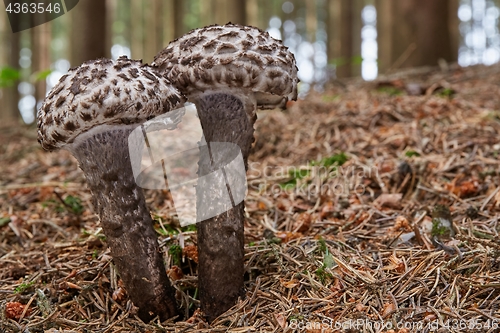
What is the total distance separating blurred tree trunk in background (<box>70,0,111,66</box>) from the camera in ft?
19.2

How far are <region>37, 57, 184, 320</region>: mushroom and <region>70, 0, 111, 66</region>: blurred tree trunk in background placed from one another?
4.11 metres

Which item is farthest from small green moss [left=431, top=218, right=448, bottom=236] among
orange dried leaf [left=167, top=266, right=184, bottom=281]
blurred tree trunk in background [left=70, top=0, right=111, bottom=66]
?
blurred tree trunk in background [left=70, top=0, right=111, bottom=66]

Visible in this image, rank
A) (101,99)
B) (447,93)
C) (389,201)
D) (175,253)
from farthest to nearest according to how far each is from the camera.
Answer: (447,93)
(389,201)
(175,253)
(101,99)

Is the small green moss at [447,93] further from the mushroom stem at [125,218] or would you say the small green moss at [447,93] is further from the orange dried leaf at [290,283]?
the mushroom stem at [125,218]

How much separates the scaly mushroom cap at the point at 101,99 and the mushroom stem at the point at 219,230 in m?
0.29

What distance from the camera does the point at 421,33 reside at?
7.68m

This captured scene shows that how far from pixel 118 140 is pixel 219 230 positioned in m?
0.74

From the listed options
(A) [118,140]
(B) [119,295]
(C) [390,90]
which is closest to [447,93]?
(C) [390,90]

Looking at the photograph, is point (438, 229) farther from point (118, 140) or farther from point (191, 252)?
→ point (118, 140)

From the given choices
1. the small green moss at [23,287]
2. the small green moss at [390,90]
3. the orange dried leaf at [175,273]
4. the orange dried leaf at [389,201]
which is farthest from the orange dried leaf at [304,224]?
the small green moss at [390,90]

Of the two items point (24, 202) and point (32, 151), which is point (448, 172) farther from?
point (32, 151)

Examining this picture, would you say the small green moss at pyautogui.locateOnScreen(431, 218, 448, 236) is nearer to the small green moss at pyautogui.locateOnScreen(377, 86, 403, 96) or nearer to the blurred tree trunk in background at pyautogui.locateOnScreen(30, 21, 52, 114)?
the small green moss at pyautogui.locateOnScreen(377, 86, 403, 96)

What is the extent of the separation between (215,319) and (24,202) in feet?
8.28

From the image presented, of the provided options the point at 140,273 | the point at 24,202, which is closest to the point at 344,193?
the point at 140,273
